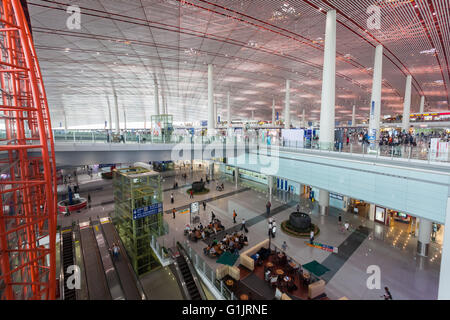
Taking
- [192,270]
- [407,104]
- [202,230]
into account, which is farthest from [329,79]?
[407,104]

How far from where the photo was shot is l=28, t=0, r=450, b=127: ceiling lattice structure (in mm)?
14484

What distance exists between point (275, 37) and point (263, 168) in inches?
473

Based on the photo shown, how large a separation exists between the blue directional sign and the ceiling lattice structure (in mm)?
13595

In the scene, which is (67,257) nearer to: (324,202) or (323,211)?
(323,211)

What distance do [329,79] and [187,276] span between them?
51.1ft

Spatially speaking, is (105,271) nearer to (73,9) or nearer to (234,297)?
(234,297)

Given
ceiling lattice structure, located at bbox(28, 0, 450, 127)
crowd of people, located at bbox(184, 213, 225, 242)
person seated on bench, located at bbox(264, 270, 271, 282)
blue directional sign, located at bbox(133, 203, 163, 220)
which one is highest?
ceiling lattice structure, located at bbox(28, 0, 450, 127)

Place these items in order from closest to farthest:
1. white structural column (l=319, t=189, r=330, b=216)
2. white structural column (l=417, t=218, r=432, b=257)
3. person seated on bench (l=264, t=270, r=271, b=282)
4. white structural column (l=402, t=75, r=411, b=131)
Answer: person seated on bench (l=264, t=270, r=271, b=282)
white structural column (l=417, t=218, r=432, b=257)
white structural column (l=319, t=189, r=330, b=216)
white structural column (l=402, t=75, r=411, b=131)

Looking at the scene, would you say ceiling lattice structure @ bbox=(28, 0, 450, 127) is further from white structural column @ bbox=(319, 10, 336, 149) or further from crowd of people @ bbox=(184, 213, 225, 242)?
crowd of people @ bbox=(184, 213, 225, 242)

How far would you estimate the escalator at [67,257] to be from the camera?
11.3m


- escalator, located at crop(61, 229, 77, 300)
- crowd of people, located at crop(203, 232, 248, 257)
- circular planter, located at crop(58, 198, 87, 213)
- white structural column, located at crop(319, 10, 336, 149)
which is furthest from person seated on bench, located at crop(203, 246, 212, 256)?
circular planter, located at crop(58, 198, 87, 213)

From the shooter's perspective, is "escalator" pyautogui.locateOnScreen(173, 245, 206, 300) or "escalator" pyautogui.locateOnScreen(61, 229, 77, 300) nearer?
"escalator" pyautogui.locateOnScreen(173, 245, 206, 300)

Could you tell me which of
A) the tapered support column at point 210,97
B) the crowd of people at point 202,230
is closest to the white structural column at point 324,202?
the crowd of people at point 202,230

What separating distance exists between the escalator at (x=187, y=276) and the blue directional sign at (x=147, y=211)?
2.98 m
